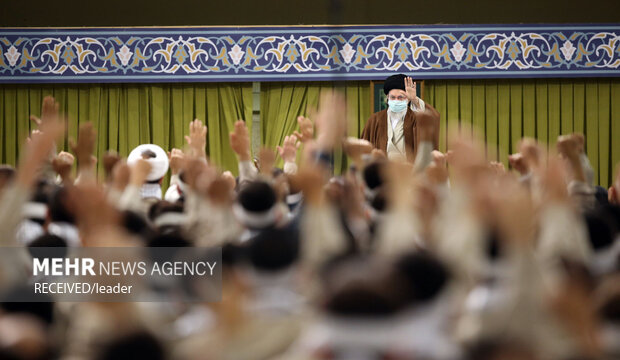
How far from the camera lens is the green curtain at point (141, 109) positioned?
23.6 ft

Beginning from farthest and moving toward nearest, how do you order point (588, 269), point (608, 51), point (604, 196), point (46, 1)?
point (46, 1)
point (608, 51)
point (604, 196)
point (588, 269)

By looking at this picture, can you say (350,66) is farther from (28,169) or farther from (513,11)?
(28,169)

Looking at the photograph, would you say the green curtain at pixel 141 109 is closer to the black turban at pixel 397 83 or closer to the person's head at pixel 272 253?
the black turban at pixel 397 83

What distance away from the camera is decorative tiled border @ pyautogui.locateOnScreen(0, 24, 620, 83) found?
22.5 ft

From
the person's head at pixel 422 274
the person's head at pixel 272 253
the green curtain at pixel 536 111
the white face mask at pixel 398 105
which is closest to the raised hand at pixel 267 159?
the person's head at pixel 272 253

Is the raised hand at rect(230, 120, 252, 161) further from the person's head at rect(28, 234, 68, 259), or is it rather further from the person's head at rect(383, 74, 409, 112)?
the person's head at rect(383, 74, 409, 112)

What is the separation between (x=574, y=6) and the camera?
7.26m

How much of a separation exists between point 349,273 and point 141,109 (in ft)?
21.4

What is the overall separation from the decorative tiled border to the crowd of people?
4.63 meters

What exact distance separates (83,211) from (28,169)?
0.26 metres

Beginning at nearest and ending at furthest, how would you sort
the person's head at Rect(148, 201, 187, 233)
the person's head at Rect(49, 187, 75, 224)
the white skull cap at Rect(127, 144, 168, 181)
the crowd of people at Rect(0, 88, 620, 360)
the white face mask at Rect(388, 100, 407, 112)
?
1. the crowd of people at Rect(0, 88, 620, 360)
2. the person's head at Rect(49, 187, 75, 224)
3. the person's head at Rect(148, 201, 187, 233)
4. the white skull cap at Rect(127, 144, 168, 181)
5. the white face mask at Rect(388, 100, 407, 112)

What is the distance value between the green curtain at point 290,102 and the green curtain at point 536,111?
2.18ft

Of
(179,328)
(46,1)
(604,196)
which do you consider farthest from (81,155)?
(46,1)

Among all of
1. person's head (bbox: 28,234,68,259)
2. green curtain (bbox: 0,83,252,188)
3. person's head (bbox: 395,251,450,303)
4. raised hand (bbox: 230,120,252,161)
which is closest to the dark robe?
green curtain (bbox: 0,83,252,188)
